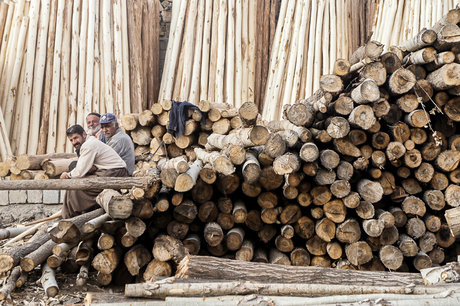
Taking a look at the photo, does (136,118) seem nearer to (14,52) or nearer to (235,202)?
(14,52)

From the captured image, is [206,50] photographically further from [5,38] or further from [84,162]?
[84,162]

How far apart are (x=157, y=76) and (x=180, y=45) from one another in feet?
2.59

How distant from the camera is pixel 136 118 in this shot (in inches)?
274

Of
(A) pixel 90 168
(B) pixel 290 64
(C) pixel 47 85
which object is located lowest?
(A) pixel 90 168

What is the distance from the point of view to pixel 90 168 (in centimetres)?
466

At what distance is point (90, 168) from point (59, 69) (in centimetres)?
363

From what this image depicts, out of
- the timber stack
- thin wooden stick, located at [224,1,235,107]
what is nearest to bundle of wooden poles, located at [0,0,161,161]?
thin wooden stick, located at [224,1,235,107]

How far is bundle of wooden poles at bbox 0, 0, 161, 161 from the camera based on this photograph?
7.48m

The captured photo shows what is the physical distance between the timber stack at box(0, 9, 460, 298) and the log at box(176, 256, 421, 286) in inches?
32.8

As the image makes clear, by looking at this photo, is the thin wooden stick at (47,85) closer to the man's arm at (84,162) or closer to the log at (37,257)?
the man's arm at (84,162)

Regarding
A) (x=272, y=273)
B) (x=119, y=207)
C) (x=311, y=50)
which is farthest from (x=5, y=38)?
(x=272, y=273)

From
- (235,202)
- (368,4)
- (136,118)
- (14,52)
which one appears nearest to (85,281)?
(235,202)

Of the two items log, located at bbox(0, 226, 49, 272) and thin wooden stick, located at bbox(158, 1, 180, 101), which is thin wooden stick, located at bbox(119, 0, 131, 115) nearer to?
thin wooden stick, located at bbox(158, 1, 180, 101)

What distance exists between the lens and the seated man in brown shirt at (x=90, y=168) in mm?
4617
